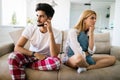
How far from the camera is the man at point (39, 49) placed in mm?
1515

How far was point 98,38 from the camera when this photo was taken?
8.82 ft

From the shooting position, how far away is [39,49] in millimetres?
1766

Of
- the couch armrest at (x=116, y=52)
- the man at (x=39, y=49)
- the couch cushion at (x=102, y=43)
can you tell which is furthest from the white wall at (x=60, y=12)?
the man at (x=39, y=49)

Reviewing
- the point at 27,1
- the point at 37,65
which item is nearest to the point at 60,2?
the point at 27,1

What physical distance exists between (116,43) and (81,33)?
2.61m

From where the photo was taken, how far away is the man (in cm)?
151

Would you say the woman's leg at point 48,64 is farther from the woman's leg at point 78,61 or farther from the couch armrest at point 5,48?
the couch armrest at point 5,48

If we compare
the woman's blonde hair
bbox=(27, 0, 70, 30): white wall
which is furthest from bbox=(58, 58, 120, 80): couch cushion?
bbox=(27, 0, 70, 30): white wall

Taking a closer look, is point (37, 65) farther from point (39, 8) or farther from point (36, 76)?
point (39, 8)

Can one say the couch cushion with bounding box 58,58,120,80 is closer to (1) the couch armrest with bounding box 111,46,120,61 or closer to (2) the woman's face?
(2) the woman's face

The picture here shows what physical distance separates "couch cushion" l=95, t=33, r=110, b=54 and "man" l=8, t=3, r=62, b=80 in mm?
1055

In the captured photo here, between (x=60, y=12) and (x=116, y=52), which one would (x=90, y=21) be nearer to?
(x=116, y=52)

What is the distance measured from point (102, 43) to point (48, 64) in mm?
1370

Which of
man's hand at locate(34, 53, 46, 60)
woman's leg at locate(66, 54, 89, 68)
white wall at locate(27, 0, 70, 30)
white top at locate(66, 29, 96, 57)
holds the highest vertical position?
white wall at locate(27, 0, 70, 30)
